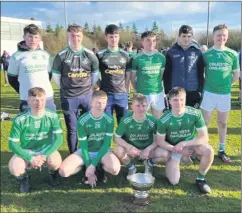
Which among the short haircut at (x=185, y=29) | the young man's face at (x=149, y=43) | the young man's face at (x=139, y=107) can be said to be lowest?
the young man's face at (x=139, y=107)

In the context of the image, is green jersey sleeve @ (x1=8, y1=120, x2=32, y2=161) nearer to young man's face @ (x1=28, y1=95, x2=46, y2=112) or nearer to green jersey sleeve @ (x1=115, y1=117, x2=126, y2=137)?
young man's face @ (x1=28, y1=95, x2=46, y2=112)

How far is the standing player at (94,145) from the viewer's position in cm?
390

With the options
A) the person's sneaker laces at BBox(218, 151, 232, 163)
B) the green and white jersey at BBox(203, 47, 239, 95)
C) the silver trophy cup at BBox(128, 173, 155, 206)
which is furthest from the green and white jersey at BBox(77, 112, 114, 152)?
the person's sneaker laces at BBox(218, 151, 232, 163)

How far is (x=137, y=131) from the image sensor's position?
13.5ft

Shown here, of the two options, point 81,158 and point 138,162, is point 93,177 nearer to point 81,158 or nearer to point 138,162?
point 81,158

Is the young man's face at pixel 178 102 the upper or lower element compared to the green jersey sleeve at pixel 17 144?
upper

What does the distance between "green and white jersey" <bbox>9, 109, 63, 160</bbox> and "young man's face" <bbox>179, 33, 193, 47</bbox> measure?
81.2 inches

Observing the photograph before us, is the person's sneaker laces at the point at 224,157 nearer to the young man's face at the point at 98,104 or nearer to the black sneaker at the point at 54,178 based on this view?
the young man's face at the point at 98,104

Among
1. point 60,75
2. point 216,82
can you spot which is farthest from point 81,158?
point 216,82

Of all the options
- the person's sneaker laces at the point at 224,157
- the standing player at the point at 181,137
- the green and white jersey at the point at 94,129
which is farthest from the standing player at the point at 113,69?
the person's sneaker laces at the point at 224,157

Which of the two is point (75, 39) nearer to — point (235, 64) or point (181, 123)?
point (181, 123)

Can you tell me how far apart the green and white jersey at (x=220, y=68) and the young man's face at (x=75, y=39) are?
1798 mm

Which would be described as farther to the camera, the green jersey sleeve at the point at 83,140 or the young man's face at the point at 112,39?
the young man's face at the point at 112,39

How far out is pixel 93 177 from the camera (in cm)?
387
